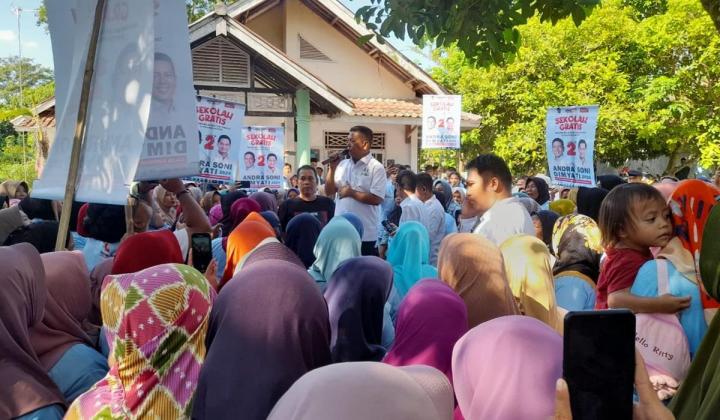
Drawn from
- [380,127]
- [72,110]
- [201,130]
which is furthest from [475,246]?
[380,127]

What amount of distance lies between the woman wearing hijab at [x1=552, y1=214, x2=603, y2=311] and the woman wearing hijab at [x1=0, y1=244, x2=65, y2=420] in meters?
2.52

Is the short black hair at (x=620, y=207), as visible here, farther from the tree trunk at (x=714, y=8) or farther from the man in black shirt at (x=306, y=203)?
the man in black shirt at (x=306, y=203)

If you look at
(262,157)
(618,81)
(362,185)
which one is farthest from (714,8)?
(618,81)

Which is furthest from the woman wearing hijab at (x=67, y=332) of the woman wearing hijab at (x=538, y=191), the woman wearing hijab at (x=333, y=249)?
the woman wearing hijab at (x=538, y=191)

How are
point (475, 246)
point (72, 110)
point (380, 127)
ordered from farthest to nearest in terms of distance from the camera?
point (380, 127) → point (72, 110) → point (475, 246)

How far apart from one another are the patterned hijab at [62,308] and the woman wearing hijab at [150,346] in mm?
559

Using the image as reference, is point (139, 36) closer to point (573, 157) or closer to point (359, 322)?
point (359, 322)

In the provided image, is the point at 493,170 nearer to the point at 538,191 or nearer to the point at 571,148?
the point at 571,148

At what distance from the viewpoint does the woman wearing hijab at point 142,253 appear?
3.08 metres

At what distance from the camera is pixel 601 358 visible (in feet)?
3.69

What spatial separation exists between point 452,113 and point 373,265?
844 centimetres

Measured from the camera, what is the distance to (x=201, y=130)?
743 centimetres

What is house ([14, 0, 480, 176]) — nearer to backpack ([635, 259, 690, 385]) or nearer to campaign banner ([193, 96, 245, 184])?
campaign banner ([193, 96, 245, 184])

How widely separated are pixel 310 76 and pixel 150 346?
37.9 ft
